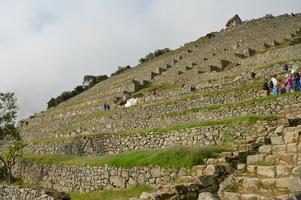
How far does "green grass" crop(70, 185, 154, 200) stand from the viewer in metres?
14.3

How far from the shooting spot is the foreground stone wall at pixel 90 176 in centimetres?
1442

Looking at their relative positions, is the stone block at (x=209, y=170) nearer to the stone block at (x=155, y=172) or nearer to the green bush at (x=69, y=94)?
the stone block at (x=155, y=172)

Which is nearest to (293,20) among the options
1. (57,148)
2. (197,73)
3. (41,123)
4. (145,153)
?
(197,73)

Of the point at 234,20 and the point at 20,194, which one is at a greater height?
the point at 234,20

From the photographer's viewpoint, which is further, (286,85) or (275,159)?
(286,85)

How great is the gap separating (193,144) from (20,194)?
7.94 m

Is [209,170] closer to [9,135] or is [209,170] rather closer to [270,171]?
[270,171]

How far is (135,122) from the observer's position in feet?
79.0

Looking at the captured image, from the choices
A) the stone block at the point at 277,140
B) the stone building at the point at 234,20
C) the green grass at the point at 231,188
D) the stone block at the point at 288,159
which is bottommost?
the green grass at the point at 231,188

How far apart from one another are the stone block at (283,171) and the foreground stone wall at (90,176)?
18.0ft

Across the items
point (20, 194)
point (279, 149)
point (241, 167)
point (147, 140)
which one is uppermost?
point (147, 140)

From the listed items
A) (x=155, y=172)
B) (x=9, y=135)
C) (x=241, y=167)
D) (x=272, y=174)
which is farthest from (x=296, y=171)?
(x=9, y=135)

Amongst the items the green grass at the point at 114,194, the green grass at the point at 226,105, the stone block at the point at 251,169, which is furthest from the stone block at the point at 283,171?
the green grass at the point at 226,105

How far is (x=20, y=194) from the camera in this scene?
18266mm
